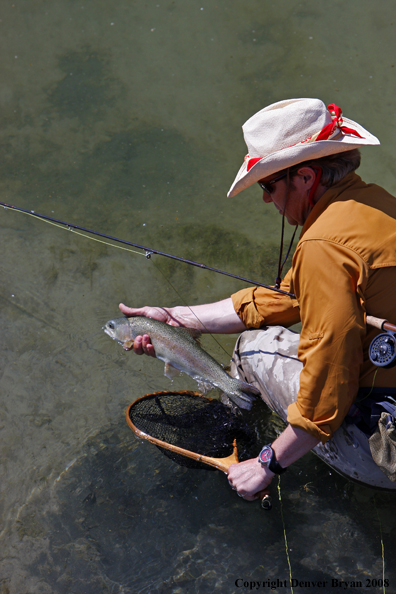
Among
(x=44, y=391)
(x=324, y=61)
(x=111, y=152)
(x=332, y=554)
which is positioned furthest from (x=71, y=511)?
(x=324, y=61)

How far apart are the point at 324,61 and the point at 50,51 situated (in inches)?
133

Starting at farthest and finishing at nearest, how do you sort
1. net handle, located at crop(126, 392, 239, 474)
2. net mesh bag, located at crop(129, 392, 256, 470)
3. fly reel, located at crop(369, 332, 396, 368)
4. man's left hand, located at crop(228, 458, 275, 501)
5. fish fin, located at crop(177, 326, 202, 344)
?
fish fin, located at crop(177, 326, 202, 344), net mesh bag, located at crop(129, 392, 256, 470), net handle, located at crop(126, 392, 239, 474), man's left hand, located at crop(228, 458, 275, 501), fly reel, located at crop(369, 332, 396, 368)

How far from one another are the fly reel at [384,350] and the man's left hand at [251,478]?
Result: 818mm

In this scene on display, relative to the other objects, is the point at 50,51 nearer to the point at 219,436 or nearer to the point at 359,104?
the point at 359,104

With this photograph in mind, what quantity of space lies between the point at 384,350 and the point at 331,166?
93 centimetres

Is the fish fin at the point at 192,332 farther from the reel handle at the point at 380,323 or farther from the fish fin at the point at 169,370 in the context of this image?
the reel handle at the point at 380,323

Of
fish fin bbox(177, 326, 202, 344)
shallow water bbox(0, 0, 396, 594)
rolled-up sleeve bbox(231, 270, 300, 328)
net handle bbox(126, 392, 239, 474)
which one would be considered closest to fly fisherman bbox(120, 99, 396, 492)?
net handle bbox(126, 392, 239, 474)

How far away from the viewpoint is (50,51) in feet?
21.1

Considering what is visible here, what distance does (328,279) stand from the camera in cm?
226

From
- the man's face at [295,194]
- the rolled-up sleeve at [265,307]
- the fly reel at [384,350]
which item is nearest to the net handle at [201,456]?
the rolled-up sleeve at [265,307]

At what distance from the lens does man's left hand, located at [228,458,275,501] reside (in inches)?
105

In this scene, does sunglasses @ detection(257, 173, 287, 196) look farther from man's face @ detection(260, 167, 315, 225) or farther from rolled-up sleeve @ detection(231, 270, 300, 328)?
rolled-up sleeve @ detection(231, 270, 300, 328)

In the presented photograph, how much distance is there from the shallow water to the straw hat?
1824mm

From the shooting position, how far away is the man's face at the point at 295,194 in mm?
2564
